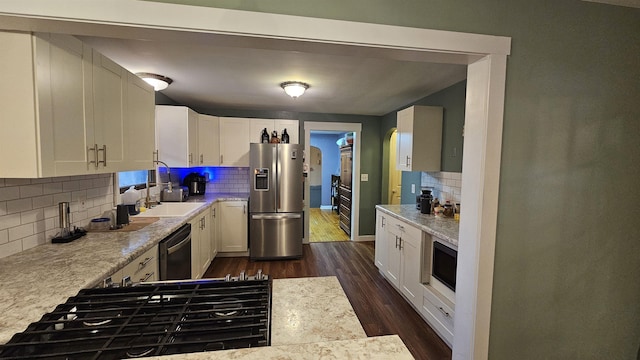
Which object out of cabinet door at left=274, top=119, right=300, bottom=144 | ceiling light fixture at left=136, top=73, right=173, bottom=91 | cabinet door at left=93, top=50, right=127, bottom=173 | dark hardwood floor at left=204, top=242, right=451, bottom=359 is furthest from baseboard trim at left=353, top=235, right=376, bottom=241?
cabinet door at left=93, top=50, right=127, bottom=173

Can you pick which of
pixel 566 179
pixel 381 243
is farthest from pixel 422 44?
pixel 381 243

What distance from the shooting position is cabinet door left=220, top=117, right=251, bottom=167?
4117 mm

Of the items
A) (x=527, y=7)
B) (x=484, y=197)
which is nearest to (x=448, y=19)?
(x=527, y=7)

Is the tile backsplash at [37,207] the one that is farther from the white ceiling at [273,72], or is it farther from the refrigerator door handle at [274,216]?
the refrigerator door handle at [274,216]

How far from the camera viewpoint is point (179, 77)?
2760mm

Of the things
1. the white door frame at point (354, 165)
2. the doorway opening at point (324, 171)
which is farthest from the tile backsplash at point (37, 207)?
the doorway opening at point (324, 171)

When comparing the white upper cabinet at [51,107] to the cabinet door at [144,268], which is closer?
the white upper cabinet at [51,107]

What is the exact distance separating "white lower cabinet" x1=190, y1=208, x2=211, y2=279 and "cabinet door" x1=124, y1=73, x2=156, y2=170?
0.84m

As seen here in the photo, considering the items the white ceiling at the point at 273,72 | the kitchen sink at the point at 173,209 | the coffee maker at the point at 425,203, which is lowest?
the kitchen sink at the point at 173,209

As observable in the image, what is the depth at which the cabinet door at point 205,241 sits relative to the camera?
122 inches

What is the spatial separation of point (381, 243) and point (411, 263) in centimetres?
73

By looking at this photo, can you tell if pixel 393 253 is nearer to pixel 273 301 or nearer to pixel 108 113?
pixel 273 301

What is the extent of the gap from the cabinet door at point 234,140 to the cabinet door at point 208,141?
7 cm

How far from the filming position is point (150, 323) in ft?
2.56
